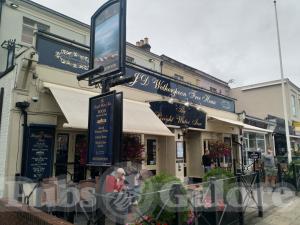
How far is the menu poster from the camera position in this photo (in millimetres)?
7195

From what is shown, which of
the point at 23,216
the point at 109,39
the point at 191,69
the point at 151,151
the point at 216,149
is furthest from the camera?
the point at 191,69

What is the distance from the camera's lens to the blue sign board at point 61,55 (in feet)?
25.6

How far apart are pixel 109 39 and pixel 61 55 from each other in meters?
3.62

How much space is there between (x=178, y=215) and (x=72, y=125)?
11.6ft

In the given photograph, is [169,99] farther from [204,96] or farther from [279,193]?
[279,193]

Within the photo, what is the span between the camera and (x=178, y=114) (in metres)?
11.9

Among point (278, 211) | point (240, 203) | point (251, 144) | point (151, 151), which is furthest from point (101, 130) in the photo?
point (251, 144)

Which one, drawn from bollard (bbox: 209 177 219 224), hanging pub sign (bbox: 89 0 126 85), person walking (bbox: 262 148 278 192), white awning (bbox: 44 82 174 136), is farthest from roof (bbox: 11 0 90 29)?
bollard (bbox: 209 177 219 224)

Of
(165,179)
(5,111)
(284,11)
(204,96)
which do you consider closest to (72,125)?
(5,111)

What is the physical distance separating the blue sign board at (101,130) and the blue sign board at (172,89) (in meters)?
4.30

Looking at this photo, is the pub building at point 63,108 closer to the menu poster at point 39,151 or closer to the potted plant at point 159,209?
the menu poster at point 39,151

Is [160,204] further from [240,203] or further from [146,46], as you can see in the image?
[146,46]

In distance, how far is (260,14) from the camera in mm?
15844

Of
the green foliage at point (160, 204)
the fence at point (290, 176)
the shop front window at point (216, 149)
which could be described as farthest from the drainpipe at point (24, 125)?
the shop front window at point (216, 149)
